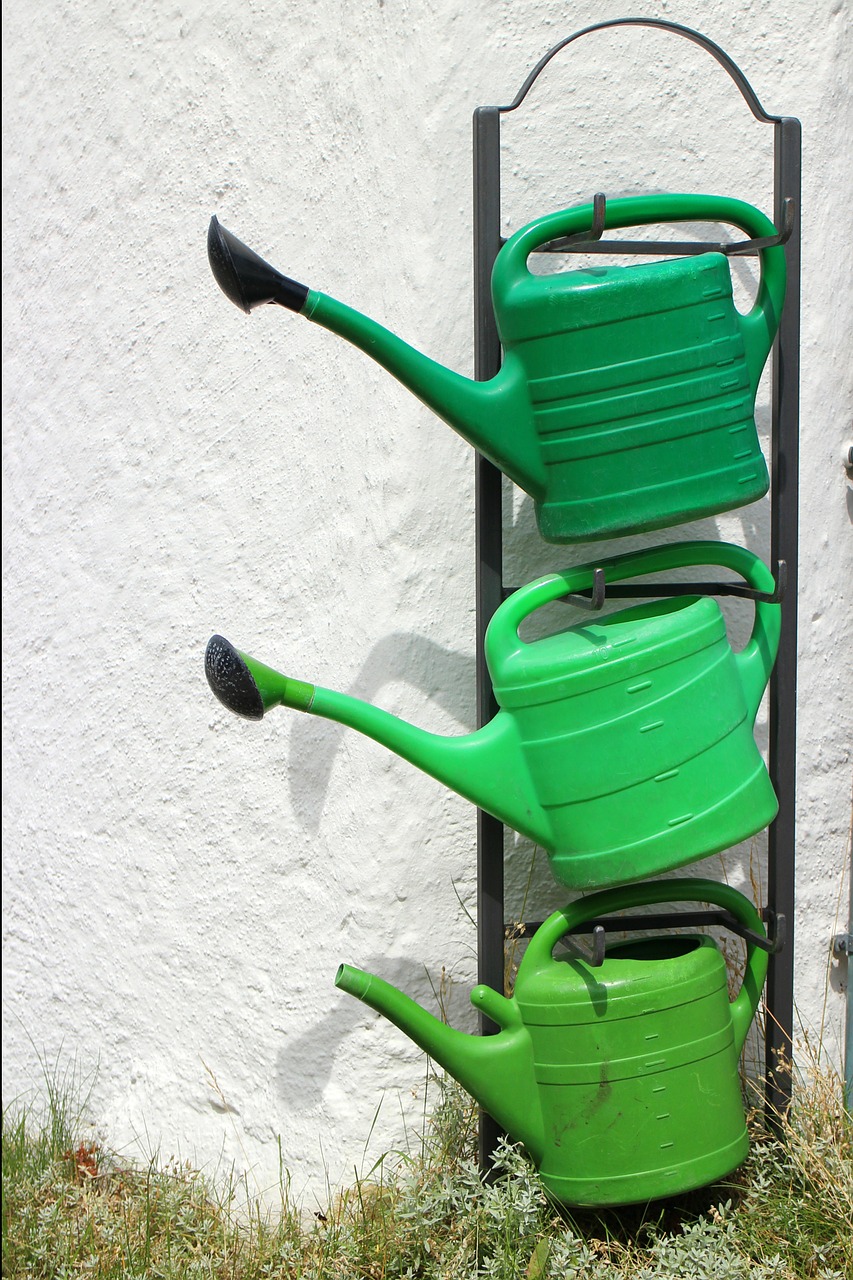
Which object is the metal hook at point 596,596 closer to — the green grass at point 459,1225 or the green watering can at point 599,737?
the green watering can at point 599,737

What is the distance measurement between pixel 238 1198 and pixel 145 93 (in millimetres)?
1814

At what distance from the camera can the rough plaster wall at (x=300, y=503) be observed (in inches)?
70.3

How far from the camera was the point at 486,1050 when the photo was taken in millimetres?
1608

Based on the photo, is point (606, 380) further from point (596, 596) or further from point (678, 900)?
point (678, 900)

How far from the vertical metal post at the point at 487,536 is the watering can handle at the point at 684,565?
3.3 inches

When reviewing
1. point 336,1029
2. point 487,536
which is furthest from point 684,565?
point 336,1029

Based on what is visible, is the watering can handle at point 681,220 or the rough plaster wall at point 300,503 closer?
the watering can handle at point 681,220

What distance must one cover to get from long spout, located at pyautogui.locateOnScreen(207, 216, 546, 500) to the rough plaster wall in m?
0.22

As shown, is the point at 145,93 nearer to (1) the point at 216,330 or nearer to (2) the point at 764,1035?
(1) the point at 216,330

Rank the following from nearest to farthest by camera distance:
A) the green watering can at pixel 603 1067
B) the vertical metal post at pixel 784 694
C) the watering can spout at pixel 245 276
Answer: the watering can spout at pixel 245 276
the green watering can at pixel 603 1067
the vertical metal post at pixel 784 694

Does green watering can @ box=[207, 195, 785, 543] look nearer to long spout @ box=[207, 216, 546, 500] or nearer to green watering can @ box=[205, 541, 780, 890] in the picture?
long spout @ box=[207, 216, 546, 500]

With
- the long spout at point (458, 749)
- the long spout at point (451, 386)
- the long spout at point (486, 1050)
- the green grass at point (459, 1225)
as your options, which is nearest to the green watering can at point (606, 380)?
the long spout at point (451, 386)

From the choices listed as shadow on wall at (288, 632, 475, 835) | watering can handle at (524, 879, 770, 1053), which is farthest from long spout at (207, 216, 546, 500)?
watering can handle at (524, 879, 770, 1053)

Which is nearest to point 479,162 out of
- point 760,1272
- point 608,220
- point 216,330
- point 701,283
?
point 608,220
